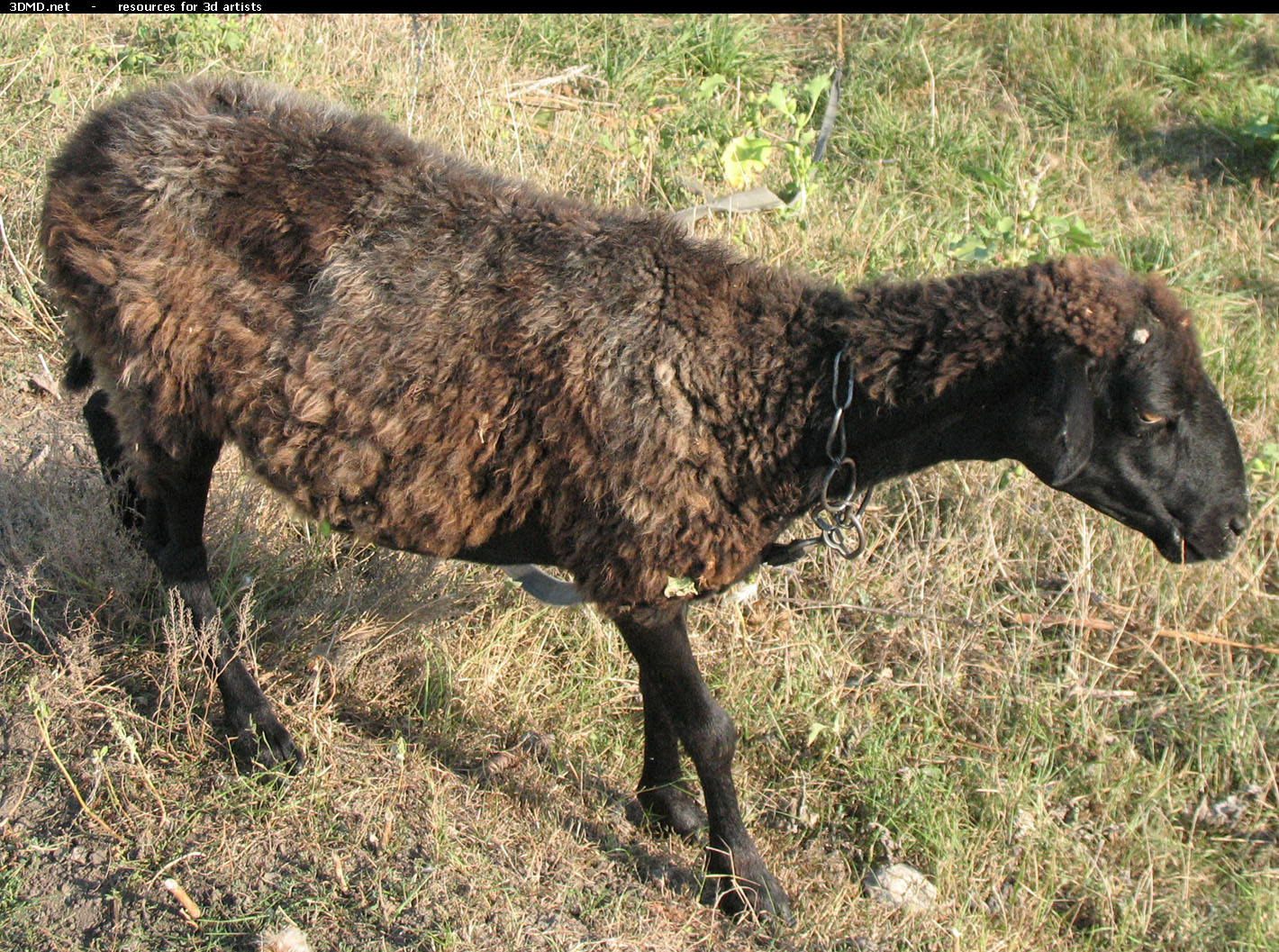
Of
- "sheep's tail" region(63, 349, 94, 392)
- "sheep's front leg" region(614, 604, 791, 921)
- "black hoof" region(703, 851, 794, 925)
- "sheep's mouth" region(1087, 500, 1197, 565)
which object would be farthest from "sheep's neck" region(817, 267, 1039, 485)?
"sheep's tail" region(63, 349, 94, 392)

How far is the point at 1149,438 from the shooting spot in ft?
9.41

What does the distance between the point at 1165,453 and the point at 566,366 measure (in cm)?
162

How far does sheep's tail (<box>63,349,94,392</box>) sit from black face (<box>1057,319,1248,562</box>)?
10.7 feet

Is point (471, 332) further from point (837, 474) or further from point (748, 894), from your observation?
point (748, 894)

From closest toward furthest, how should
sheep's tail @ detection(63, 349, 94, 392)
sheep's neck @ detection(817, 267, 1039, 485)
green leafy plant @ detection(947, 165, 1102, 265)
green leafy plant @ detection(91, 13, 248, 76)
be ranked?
sheep's neck @ detection(817, 267, 1039, 485), sheep's tail @ detection(63, 349, 94, 392), green leafy plant @ detection(947, 165, 1102, 265), green leafy plant @ detection(91, 13, 248, 76)

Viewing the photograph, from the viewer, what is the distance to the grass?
3352 millimetres

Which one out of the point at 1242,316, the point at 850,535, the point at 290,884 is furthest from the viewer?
the point at 1242,316

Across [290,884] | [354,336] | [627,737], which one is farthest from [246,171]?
[627,737]

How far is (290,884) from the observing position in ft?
10.6

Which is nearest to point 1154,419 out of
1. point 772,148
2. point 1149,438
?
point 1149,438

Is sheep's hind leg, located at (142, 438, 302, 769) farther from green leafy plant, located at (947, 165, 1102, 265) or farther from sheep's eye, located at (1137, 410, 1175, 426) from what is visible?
green leafy plant, located at (947, 165, 1102, 265)

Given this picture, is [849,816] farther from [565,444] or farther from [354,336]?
[354,336]

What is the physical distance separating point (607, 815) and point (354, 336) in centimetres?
187

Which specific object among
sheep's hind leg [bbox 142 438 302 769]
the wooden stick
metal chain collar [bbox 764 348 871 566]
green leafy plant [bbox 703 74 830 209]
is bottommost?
the wooden stick
